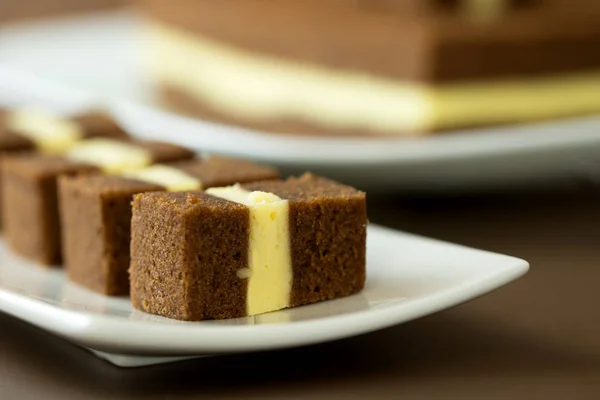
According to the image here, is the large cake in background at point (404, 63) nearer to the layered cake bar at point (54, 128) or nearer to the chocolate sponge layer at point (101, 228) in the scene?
the layered cake bar at point (54, 128)

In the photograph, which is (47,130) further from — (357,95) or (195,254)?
(357,95)

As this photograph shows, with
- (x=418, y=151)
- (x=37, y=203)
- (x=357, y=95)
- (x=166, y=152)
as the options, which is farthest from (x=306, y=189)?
(x=357, y=95)

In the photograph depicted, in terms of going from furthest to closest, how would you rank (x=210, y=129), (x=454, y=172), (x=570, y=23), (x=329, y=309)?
(x=570, y=23), (x=210, y=129), (x=454, y=172), (x=329, y=309)

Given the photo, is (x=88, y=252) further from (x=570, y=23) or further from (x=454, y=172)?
(x=570, y=23)

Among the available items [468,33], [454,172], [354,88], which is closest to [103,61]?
[354,88]

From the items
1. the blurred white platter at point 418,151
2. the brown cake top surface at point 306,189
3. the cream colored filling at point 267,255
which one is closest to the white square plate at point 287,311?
the cream colored filling at point 267,255

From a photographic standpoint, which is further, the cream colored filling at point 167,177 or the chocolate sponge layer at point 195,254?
the cream colored filling at point 167,177

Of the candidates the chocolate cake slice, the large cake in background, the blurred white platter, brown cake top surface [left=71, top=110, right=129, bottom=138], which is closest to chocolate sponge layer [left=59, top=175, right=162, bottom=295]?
the chocolate cake slice
